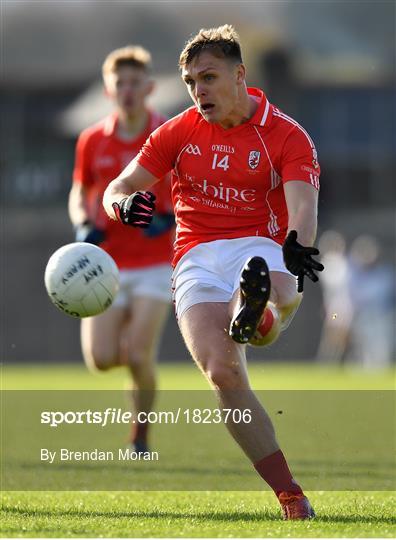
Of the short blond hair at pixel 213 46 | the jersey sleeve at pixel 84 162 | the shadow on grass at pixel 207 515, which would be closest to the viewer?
the shadow on grass at pixel 207 515

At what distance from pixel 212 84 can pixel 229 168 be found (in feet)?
1.41

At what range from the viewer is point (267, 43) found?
1454 inches

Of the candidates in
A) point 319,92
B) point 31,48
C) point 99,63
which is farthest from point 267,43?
point 31,48

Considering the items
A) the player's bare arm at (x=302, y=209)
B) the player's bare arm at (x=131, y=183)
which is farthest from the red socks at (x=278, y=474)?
the player's bare arm at (x=131, y=183)

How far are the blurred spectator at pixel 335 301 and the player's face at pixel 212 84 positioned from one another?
1653 centimetres

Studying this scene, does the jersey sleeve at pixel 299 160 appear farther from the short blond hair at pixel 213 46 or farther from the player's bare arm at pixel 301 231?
the short blond hair at pixel 213 46

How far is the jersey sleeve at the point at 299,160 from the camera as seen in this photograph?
20.3ft

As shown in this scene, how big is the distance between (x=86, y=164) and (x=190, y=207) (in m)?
2.99

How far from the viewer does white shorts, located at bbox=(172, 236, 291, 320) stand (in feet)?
20.8

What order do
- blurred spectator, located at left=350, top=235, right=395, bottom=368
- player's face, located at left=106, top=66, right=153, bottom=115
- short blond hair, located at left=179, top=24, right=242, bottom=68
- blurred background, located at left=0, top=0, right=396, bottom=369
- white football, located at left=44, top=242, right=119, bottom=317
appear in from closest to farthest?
short blond hair, located at left=179, top=24, right=242, bottom=68 → white football, located at left=44, top=242, right=119, bottom=317 → player's face, located at left=106, top=66, right=153, bottom=115 → blurred spectator, located at left=350, top=235, right=395, bottom=368 → blurred background, located at left=0, top=0, right=396, bottom=369

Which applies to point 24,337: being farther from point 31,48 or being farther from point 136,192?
point 136,192

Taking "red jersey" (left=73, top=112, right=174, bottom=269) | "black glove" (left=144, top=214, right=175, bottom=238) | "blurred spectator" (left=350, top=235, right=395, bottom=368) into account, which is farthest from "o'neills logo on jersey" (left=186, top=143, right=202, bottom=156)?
"blurred spectator" (left=350, top=235, right=395, bottom=368)

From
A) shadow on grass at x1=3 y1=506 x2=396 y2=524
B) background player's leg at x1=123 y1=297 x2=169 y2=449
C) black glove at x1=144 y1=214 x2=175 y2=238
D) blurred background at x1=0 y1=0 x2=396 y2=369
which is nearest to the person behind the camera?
shadow on grass at x1=3 y1=506 x2=396 y2=524

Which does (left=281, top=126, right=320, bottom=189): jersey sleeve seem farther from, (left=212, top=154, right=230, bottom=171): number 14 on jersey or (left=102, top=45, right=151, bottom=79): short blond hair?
(left=102, top=45, right=151, bottom=79): short blond hair
